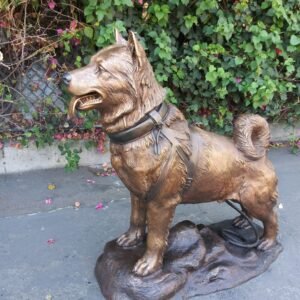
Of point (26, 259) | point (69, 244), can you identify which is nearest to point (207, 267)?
point (69, 244)

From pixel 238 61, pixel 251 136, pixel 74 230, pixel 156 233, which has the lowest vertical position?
pixel 74 230

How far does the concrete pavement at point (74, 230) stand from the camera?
195 centimetres

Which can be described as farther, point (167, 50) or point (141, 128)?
point (167, 50)

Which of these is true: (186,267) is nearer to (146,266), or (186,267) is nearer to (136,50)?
(146,266)

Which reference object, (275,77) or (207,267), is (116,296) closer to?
(207,267)

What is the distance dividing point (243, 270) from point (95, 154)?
5.73 ft

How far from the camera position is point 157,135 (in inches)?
63.7

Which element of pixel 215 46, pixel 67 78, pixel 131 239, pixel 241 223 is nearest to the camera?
pixel 67 78

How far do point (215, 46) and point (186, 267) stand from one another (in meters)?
1.79

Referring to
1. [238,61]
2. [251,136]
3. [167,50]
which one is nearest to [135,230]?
[251,136]

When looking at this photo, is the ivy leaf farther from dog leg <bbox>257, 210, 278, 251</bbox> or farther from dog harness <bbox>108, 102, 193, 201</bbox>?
dog harness <bbox>108, 102, 193, 201</bbox>

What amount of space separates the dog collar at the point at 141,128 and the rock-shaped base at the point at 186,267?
60 cm

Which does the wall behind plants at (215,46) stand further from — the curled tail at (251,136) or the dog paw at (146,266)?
the dog paw at (146,266)

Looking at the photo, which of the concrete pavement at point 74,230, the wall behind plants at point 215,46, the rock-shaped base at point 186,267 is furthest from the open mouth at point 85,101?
the wall behind plants at point 215,46
